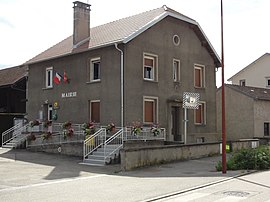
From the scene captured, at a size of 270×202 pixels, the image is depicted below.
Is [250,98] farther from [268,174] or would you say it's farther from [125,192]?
[125,192]

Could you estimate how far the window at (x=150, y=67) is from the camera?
24328 millimetres

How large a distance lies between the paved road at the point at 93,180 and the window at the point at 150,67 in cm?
641

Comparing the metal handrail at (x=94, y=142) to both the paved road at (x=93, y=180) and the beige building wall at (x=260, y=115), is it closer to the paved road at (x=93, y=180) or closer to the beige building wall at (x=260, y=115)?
the paved road at (x=93, y=180)

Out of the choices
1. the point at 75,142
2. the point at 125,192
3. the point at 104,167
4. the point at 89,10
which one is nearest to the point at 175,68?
the point at 89,10

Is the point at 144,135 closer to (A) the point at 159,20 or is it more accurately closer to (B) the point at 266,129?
(A) the point at 159,20

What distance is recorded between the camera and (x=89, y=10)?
2712 cm

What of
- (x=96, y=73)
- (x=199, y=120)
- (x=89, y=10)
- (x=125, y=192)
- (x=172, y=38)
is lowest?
(x=125, y=192)

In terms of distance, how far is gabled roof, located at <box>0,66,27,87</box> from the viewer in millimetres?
33978

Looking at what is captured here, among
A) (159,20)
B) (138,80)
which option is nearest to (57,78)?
(138,80)

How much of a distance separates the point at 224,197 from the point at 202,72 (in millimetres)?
18843

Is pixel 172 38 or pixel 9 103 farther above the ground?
pixel 172 38

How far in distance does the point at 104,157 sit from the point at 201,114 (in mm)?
11200

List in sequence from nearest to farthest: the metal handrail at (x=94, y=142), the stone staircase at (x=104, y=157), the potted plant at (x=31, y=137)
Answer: the stone staircase at (x=104, y=157), the metal handrail at (x=94, y=142), the potted plant at (x=31, y=137)

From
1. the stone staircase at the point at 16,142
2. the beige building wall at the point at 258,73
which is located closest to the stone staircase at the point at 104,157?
the stone staircase at the point at 16,142
